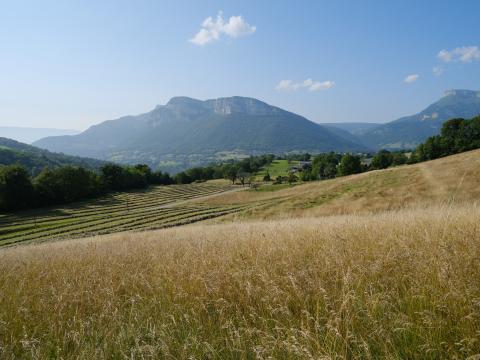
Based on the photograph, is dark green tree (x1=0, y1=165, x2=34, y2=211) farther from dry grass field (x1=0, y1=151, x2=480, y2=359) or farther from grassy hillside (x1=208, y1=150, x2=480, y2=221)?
dry grass field (x1=0, y1=151, x2=480, y2=359)

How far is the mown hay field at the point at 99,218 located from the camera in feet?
165

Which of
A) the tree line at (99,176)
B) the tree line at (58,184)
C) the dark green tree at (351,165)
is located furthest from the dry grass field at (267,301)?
the dark green tree at (351,165)

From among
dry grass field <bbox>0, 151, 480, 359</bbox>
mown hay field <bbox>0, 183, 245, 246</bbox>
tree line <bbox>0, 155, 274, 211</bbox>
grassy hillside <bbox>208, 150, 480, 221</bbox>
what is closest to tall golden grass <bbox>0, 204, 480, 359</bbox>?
dry grass field <bbox>0, 151, 480, 359</bbox>

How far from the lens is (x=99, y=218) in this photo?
66875 millimetres

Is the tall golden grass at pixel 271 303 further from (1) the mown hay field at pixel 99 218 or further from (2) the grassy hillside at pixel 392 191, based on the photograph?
(1) the mown hay field at pixel 99 218

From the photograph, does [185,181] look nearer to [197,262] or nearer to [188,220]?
[188,220]

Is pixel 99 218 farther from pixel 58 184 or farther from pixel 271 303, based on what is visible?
pixel 271 303

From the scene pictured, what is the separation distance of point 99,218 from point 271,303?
70.9 meters

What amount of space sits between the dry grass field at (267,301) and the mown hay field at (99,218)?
1343 inches

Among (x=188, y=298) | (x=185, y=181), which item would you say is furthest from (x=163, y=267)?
(x=185, y=181)

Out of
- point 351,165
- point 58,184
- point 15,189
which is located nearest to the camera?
point 15,189

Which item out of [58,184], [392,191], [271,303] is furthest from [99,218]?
[271,303]

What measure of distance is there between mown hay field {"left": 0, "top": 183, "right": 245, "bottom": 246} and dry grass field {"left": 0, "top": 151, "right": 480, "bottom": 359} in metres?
34.1

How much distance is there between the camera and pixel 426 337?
7.98ft
